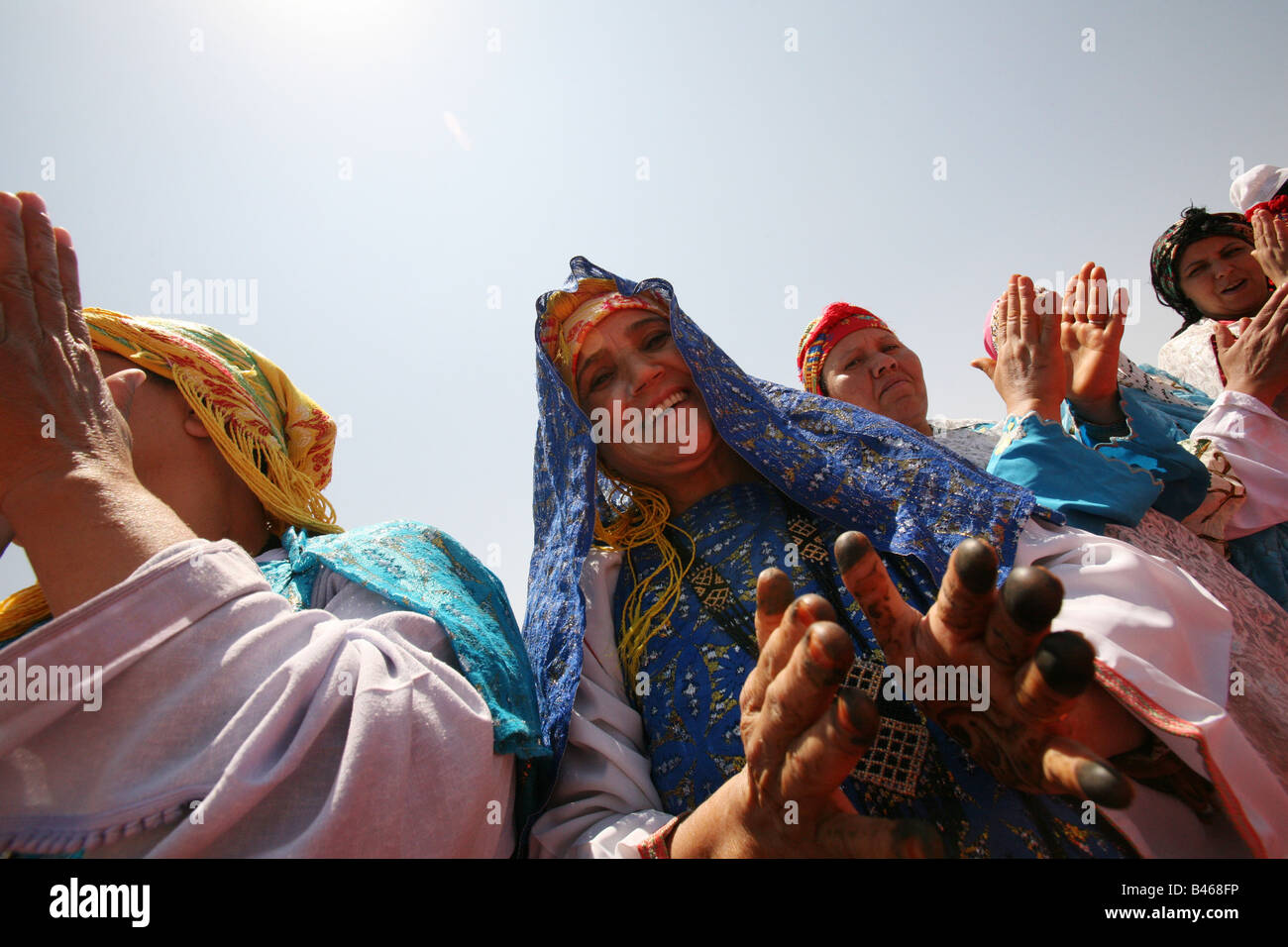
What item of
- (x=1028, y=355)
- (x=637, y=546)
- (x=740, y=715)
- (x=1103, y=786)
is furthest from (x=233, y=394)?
(x=1028, y=355)

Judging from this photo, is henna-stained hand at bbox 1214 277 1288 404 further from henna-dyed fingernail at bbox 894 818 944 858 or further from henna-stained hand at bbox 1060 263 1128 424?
henna-dyed fingernail at bbox 894 818 944 858

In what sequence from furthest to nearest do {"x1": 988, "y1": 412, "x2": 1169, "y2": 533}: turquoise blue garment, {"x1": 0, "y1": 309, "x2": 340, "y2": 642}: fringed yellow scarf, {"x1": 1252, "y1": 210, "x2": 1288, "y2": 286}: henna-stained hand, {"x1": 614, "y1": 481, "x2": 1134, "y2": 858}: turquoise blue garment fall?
{"x1": 1252, "y1": 210, "x2": 1288, "y2": 286}: henna-stained hand
{"x1": 0, "y1": 309, "x2": 340, "y2": 642}: fringed yellow scarf
{"x1": 988, "y1": 412, "x2": 1169, "y2": 533}: turquoise blue garment
{"x1": 614, "y1": 481, "x2": 1134, "y2": 858}: turquoise blue garment

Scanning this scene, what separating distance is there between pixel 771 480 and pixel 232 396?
1.98 meters

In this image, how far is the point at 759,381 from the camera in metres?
2.94

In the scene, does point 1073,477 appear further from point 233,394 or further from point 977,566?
point 233,394

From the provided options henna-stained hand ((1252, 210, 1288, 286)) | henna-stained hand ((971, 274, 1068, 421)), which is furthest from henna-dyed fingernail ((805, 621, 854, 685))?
henna-stained hand ((1252, 210, 1288, 286))

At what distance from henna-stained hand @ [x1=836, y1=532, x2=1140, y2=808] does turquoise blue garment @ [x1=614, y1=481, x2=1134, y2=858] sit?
481mm

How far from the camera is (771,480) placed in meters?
2.49

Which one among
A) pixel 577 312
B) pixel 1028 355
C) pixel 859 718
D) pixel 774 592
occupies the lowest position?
pixel 859 718

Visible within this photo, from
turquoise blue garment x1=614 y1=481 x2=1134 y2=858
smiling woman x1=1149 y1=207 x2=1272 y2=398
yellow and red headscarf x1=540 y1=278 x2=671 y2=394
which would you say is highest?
smiling woman x1=1149 y1=207 x2=1272 y2=398

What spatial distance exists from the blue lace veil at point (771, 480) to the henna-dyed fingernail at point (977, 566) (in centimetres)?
80

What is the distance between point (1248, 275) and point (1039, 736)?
4.71 m

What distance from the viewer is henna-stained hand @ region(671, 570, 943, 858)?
1.06 m
